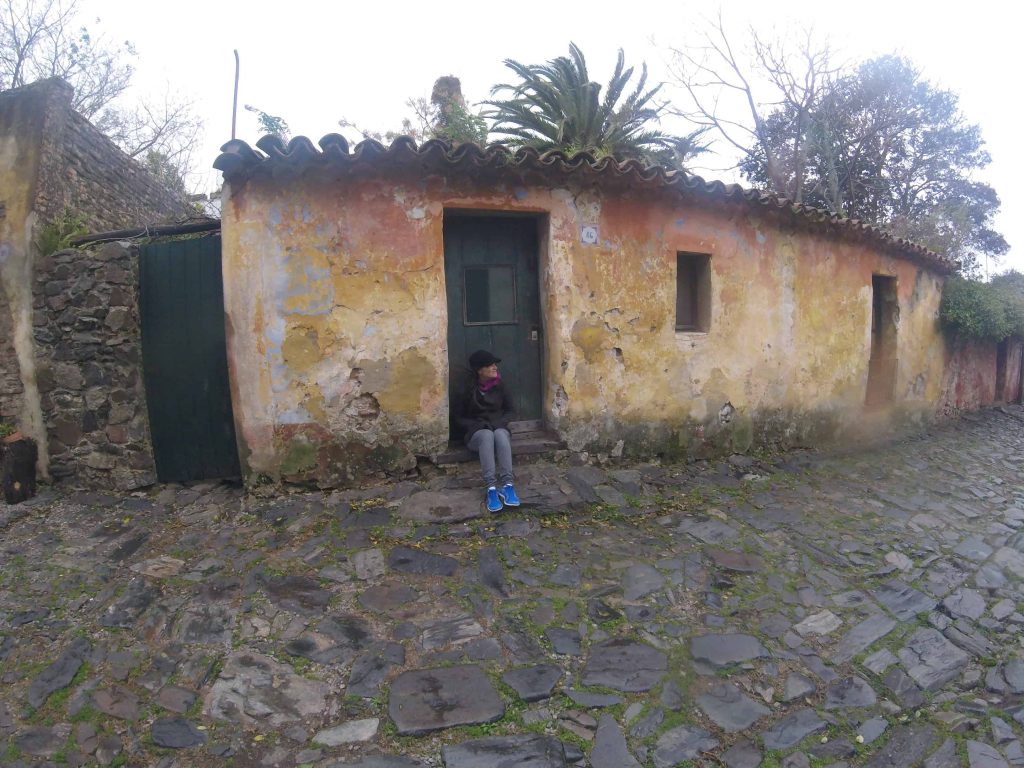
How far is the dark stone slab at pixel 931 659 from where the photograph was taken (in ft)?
10.1

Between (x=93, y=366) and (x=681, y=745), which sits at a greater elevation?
(x=93, y=366)

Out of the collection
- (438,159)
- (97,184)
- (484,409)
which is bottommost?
(484,409)

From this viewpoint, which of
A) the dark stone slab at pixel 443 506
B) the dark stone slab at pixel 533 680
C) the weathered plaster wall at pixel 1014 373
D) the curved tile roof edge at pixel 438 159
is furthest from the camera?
the weathered plaster wall at pixel 1014 373

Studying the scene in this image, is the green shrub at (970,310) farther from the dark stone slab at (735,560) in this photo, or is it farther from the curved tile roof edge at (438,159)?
the dark stone slab at (735,560)

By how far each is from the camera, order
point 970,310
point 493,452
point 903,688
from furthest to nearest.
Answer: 1. point 970,310
2. point 493,452
3. point 903,688

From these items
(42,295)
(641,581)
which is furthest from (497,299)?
(42,295)

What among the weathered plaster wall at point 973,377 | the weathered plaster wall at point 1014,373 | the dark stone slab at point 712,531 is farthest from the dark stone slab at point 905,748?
the weathered plaster wall at point 1014,373

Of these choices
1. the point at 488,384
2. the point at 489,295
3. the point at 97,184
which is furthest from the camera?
the point at 97,184

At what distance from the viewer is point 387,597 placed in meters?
3.51

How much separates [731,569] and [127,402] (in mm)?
5069

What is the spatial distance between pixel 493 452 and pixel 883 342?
22.6ft

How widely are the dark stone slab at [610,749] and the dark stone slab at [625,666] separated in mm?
244

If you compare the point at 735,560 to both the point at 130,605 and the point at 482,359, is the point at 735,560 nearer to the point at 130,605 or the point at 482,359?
the point at 482,359

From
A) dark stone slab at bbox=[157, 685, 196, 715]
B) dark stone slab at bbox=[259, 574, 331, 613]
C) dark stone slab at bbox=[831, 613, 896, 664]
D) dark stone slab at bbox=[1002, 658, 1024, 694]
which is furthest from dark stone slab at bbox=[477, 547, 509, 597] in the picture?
dark stone slab at bbox=[1002, 658, 1024, 694]
